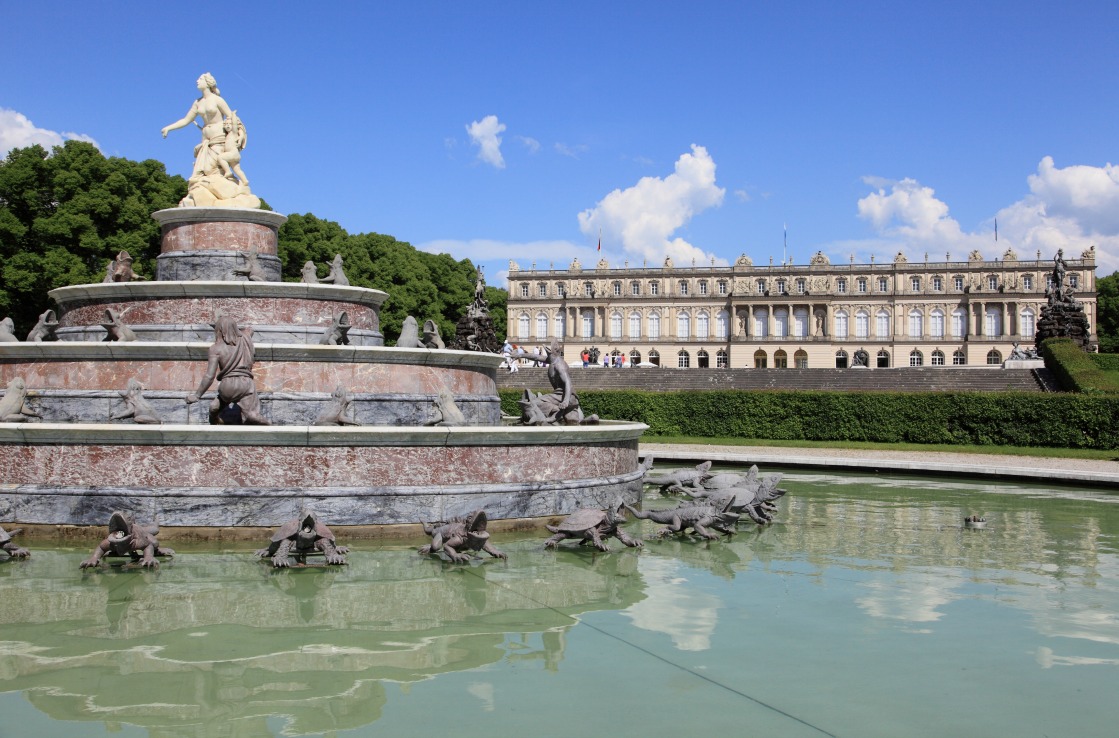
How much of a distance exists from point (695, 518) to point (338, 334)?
475 cm

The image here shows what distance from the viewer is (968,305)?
284 ft

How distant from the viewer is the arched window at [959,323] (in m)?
86.9

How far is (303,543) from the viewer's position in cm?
806

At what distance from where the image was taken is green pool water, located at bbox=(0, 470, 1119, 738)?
4723 millimetres

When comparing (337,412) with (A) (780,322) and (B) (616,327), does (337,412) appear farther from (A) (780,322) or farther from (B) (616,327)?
(B) (616,327)

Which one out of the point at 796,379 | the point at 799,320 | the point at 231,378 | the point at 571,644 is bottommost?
the point at 571,644

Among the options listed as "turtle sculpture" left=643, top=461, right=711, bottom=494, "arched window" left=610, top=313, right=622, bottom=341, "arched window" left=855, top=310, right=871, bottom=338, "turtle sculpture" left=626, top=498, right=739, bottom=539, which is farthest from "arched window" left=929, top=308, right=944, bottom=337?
"turtle sculpture" left=626, top=498, right=739, bottom=539

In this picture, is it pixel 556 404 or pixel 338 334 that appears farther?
pixel 556 404

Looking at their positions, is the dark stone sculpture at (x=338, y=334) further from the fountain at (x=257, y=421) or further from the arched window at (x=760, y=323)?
the arched window at (x=760, y=323)

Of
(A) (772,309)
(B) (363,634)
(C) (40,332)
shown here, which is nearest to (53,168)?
(C) (40,332)

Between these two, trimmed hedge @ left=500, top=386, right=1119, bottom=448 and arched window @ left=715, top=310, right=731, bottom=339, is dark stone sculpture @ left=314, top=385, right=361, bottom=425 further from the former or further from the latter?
arched window @ left=715, top=310, right=731, bottom=339

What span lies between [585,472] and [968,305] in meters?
84.8

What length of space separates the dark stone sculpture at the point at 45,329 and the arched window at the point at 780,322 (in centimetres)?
8274

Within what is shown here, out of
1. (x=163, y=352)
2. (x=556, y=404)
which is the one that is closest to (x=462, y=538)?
(x=556, y=404)
